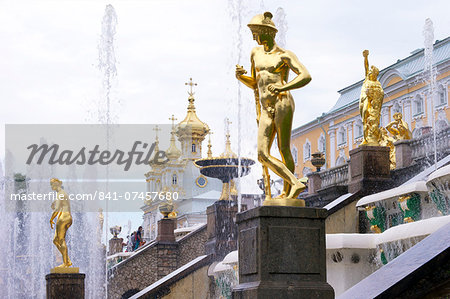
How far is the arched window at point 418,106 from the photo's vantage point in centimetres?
4600

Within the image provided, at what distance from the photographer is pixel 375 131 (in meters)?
16.1

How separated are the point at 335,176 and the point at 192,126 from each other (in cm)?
5919

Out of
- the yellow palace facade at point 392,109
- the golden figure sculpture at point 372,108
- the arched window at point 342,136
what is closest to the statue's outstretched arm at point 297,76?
the golden figure sculpture at point 372,108

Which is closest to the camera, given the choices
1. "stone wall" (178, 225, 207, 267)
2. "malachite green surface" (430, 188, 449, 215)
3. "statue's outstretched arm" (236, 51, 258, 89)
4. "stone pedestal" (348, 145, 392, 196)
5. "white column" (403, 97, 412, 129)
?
"statue's outstretched arm" (236, 51, 258, 89)

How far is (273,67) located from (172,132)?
239 feet

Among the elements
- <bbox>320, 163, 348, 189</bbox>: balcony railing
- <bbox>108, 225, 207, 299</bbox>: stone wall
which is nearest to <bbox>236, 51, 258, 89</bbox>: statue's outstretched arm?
<bbox>320, 163, 348, 189</bbox>: balcony railing

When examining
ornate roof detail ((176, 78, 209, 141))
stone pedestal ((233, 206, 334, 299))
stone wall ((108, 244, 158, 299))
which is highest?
ornate roof detail ((176, 78, 209, 141))

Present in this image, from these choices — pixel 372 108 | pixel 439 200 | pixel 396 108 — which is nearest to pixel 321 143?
pixel 396 108

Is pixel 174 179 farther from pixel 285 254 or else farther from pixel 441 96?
pixel 285 254

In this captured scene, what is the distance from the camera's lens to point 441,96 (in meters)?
44.7

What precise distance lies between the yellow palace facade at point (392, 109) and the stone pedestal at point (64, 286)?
81.4ft

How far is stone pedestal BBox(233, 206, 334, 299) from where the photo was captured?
24.3 ft

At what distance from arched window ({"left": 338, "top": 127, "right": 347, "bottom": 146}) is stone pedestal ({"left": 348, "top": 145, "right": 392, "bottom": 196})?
125 feet

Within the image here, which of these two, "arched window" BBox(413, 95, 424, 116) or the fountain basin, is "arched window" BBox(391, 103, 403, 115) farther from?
the fountain basin
